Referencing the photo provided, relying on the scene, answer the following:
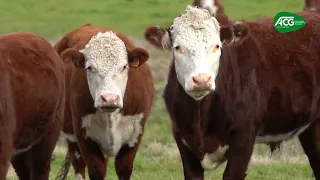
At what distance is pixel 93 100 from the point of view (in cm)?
934

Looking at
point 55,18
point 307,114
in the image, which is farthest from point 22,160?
point 55,18

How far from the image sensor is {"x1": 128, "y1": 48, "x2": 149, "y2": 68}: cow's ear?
30.5ft

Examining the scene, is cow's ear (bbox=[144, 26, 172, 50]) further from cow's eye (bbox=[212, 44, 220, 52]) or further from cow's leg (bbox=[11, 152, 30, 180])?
cow's leg (bbox=[11, 152, 30, 180])

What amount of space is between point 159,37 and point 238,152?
4.13 feet

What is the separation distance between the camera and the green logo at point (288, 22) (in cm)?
888

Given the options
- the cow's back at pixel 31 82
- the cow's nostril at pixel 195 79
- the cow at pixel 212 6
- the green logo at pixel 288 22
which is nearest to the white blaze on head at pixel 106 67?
the cow's back at pixel 31 82

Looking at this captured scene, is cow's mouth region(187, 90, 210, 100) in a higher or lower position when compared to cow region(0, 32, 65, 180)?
higher

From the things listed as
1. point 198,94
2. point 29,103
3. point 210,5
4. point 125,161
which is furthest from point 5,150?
point 210,5

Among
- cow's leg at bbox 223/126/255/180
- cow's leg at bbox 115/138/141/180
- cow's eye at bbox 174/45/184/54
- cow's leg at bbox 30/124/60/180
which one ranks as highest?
cow's eye at bbox 174/45/184/54

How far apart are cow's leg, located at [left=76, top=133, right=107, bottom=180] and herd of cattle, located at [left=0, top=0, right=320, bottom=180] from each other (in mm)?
13

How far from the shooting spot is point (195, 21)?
26.3 ft

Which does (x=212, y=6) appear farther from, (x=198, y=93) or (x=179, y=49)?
(x=198, y=93)

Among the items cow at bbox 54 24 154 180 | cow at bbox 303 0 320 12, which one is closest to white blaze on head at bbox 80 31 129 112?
cow at bbox 54 24 154 180

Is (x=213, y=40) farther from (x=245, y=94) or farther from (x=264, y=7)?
(x=264, y=7)
